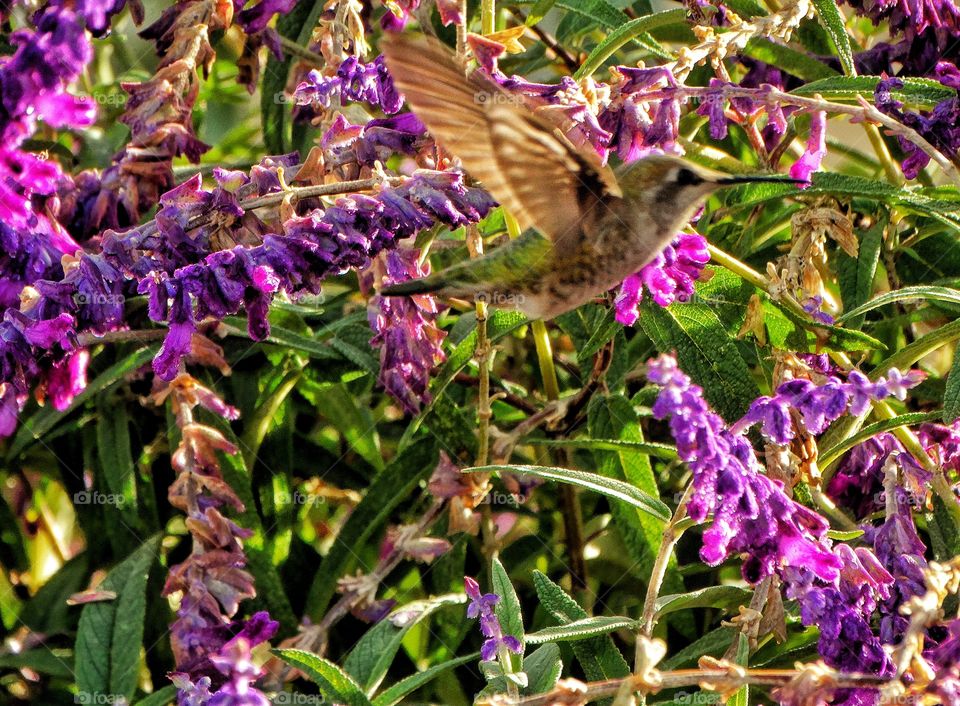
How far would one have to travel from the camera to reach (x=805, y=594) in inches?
43.1

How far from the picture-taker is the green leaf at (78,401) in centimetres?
166

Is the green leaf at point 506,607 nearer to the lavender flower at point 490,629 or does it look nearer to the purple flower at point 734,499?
the lavender flower at point 490,629

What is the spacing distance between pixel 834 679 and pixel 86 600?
99 centimetres

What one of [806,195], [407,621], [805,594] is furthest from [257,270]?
[806,195]

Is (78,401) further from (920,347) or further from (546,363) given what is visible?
(920,347)

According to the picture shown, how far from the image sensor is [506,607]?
1252 mm

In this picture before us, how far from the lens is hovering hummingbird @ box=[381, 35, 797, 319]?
3.66 ft

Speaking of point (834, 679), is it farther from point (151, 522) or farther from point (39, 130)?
point (39, 130)

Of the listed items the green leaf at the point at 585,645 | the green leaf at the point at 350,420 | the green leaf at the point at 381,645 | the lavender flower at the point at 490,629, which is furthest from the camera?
the green leaf at the point at 350,420

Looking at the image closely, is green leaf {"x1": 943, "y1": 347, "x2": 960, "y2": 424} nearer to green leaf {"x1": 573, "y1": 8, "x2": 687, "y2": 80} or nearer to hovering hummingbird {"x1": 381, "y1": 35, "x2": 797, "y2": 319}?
hovering hummingbird {"x1": 381, "y1": 35, "x2": 797, "y2": 319}

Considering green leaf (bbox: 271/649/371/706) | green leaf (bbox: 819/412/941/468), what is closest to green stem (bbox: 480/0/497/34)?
green leaf (bbox: 819/412/941/468)

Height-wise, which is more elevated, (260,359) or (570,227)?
(570,227)

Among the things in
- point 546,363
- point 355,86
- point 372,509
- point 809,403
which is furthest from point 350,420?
point 809,403

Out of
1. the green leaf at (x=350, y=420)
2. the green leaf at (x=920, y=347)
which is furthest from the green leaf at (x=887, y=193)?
the green leaf at (x=350, y=420)
